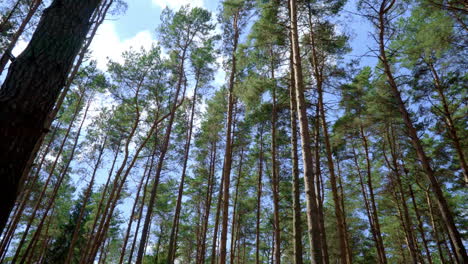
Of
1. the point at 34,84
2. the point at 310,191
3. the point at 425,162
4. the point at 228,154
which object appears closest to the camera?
the point at 34,84

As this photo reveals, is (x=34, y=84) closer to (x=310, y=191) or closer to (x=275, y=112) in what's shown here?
(x=310, y=191)

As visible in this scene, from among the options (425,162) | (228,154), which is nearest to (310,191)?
(228,154)

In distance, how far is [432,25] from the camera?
9484 mm

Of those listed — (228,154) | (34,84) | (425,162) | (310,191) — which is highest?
(228,154)

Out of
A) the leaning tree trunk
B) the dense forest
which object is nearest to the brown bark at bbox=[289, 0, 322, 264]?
the dense forest

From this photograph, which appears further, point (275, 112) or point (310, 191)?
point (275, 112)

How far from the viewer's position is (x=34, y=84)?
1.48m

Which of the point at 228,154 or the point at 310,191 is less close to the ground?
the point at 228,154

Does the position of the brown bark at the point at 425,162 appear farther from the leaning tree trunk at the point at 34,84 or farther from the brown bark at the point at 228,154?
the leaning tree trunk at the point at 34,84

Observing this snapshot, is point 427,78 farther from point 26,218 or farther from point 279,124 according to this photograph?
point 26,218

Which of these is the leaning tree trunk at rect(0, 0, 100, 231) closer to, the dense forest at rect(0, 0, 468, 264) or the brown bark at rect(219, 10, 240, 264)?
the dense forest at rect(0, 0, 468, 264)

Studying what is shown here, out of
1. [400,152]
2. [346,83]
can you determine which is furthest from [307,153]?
[400,152]

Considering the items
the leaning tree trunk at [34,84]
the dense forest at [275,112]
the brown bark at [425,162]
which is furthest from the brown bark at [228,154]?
the leaning tree trunk at [34,84]

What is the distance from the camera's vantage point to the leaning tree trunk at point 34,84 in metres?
1.25
